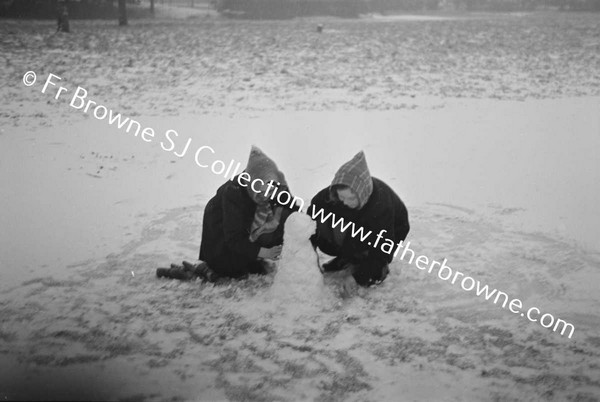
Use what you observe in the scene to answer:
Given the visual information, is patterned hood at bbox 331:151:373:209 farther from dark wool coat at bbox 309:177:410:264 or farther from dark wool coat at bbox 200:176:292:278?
dark wool coat at bbox 200:176:292:278

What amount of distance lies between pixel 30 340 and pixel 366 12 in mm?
34014

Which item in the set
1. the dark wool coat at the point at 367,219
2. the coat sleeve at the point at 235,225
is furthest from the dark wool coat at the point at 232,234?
the dark wool coat at the point at 367,219

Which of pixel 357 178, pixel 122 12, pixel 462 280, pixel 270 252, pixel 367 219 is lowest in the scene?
pixel 270 252

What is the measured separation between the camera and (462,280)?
388cm

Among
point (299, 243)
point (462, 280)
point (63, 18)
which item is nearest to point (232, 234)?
point (299, 243)

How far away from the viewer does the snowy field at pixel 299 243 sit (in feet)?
9.41

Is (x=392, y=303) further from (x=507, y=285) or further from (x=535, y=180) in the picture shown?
(x=535, y=180)

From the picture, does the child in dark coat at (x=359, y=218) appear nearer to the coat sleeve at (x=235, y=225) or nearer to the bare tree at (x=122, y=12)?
the coat sleeve at (x=235, y=225)

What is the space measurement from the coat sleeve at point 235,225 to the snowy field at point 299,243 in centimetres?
35

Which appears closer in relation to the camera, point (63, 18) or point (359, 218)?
point (359, 218)

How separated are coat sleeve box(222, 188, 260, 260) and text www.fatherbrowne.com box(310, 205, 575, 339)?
1.81 ft

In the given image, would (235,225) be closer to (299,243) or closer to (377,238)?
(299,243)

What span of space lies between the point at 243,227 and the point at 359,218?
788 millimetres

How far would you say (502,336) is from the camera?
10.6ft
